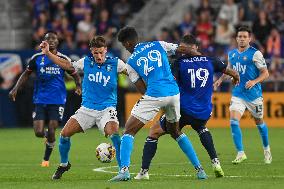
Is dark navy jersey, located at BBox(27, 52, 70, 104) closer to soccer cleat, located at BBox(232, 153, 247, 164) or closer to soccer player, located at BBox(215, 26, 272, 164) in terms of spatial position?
soccer player, located at BBox(215, 26, 272, 164)

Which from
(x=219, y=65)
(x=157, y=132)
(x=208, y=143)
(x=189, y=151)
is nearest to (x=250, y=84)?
(x=219, y=65)

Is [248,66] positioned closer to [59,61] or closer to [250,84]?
[250,84]

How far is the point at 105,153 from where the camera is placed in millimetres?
14961

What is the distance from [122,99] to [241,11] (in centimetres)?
458

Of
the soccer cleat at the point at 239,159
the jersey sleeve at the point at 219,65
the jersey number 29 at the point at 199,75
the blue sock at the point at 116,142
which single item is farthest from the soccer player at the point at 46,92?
the jersey sleeve at the point at 219,65

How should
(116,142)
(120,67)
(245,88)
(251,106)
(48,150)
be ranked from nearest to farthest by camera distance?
(116,142)
(120,67)
(48,150)
(245,88)
(251,106)

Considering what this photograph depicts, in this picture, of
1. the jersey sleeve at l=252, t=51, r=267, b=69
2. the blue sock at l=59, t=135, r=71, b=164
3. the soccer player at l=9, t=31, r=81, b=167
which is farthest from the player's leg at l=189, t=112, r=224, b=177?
the soccer player at l=9, t=31, r=81, b=167

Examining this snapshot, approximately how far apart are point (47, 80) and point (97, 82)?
3871 mm

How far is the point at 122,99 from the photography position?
29766 millimetres

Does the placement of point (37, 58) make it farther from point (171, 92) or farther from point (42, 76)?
point (171, 92)

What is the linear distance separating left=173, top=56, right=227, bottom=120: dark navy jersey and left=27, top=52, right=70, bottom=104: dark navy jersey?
171 inches

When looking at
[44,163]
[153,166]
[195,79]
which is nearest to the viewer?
[195,79]

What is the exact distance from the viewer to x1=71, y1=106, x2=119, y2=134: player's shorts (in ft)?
49.8

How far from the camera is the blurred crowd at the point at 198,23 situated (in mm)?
29375
